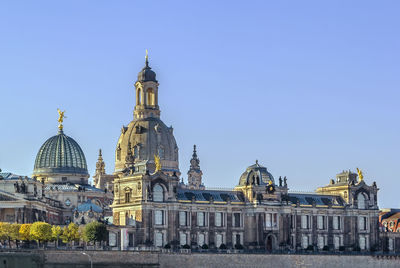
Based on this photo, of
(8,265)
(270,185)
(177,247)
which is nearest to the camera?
(8,265)

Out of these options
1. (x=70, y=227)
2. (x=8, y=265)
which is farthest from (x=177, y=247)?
(x=8, y=265)

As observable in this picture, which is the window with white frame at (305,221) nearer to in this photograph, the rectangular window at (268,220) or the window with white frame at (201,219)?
the rectangular window at (268,220)

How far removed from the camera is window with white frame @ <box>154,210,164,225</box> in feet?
551

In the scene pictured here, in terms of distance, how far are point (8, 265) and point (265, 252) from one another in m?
49.1

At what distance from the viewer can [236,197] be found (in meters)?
181

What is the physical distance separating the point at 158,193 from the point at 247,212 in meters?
18.5

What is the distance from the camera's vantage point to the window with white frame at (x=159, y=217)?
168 metres

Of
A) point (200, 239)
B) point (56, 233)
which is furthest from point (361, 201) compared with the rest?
Answer: point (56, 233)

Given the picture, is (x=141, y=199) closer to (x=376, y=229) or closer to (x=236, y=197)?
(x=236, y=197)

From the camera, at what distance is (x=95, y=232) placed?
159m

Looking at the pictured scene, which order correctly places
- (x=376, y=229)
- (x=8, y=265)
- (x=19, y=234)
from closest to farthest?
(x=8, y=265) < (x=19, y=234) < (x=376, y=229)

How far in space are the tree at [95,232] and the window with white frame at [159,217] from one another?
A: 1055 cm

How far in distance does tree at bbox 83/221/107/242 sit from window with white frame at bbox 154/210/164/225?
34.6ft

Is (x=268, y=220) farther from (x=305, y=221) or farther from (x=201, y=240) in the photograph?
(x=201, y=240)
